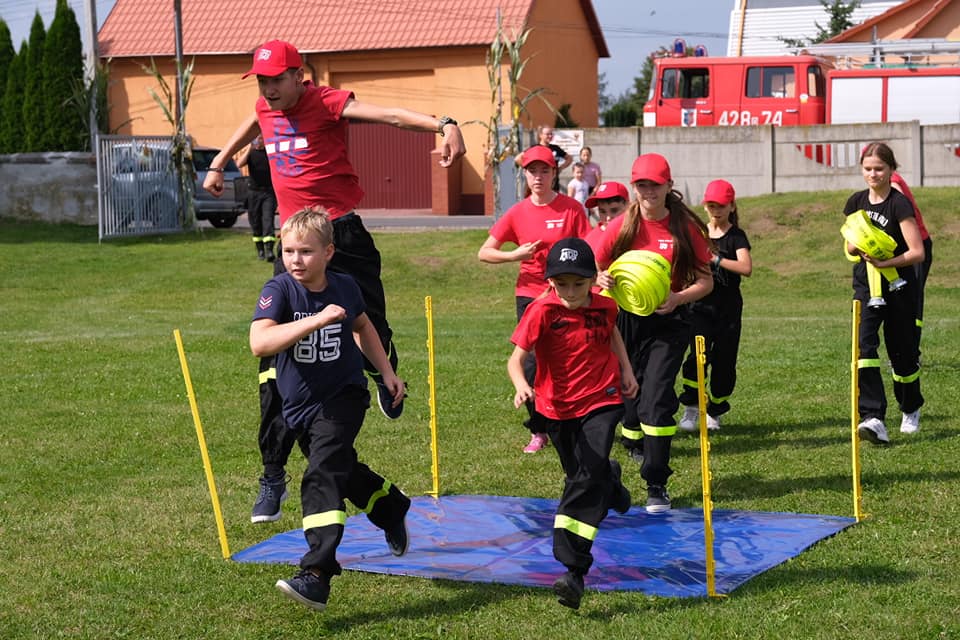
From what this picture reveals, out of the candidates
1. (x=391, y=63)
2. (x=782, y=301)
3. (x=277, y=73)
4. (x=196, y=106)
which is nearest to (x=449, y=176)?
(x=391, y=63)

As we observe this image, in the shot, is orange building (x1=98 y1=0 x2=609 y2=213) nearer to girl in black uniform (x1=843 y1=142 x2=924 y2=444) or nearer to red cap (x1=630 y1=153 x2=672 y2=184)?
girl in black uniform (x1=843 y1=142 x2=924 y2=444)

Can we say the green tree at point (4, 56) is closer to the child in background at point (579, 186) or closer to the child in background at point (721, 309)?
the child in background at point (579, 186)

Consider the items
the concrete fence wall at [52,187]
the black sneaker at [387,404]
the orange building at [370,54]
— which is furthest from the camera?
the orange building at [370,54]

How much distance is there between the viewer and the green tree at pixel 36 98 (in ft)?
120

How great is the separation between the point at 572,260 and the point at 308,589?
1.93 m

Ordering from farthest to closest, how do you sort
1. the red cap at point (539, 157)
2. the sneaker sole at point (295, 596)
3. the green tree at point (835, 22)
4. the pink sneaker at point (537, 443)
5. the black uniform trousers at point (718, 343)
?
the green tree at point (835, 22), the black uniform trousers at point (718, 343), the pink sneaker at point (537, 443), the red cap at point (539, 157), the sneaker sole at point (295, 596)

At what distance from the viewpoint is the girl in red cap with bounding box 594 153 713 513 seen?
26.5 feet

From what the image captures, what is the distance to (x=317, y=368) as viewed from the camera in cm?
634

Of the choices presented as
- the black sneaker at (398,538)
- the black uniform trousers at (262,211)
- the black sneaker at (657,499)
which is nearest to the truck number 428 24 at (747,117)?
the black uniform trousers at (262,211)

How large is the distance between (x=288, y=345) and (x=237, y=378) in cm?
758

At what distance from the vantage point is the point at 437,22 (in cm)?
4250

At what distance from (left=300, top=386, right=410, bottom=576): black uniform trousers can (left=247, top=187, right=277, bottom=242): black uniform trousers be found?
15322 mm

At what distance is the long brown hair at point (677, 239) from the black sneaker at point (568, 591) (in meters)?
2.79

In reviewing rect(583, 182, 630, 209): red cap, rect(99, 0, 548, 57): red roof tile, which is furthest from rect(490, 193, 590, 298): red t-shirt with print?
rect(99, 0, 548, 57): red roof tile
